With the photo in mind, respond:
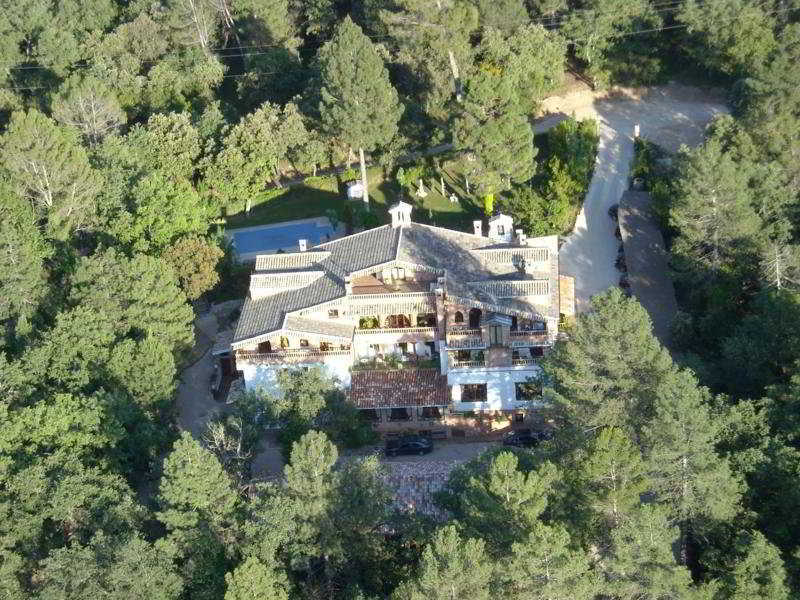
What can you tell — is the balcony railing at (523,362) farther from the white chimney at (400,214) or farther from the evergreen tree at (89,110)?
the evergreen tree at (89,110)

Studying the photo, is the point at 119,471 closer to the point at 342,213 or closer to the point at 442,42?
the point at 342,213

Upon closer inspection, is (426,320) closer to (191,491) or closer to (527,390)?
(527,390)

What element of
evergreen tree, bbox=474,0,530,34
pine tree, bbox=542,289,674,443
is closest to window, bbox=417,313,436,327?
pine tree, bbox=542,289,674,443

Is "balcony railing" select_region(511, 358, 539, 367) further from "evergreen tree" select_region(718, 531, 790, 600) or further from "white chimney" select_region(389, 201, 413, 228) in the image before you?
"evergreen tree" select_region(718, 531, 790, 600)

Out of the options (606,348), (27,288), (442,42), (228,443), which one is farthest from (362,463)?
(442,42)

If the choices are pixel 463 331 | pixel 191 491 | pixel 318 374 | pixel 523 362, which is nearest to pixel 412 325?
pixel 463 331

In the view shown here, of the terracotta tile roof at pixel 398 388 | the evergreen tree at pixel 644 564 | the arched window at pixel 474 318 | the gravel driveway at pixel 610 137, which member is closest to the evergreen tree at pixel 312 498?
the terracotta tile roof at pixel 398 388
